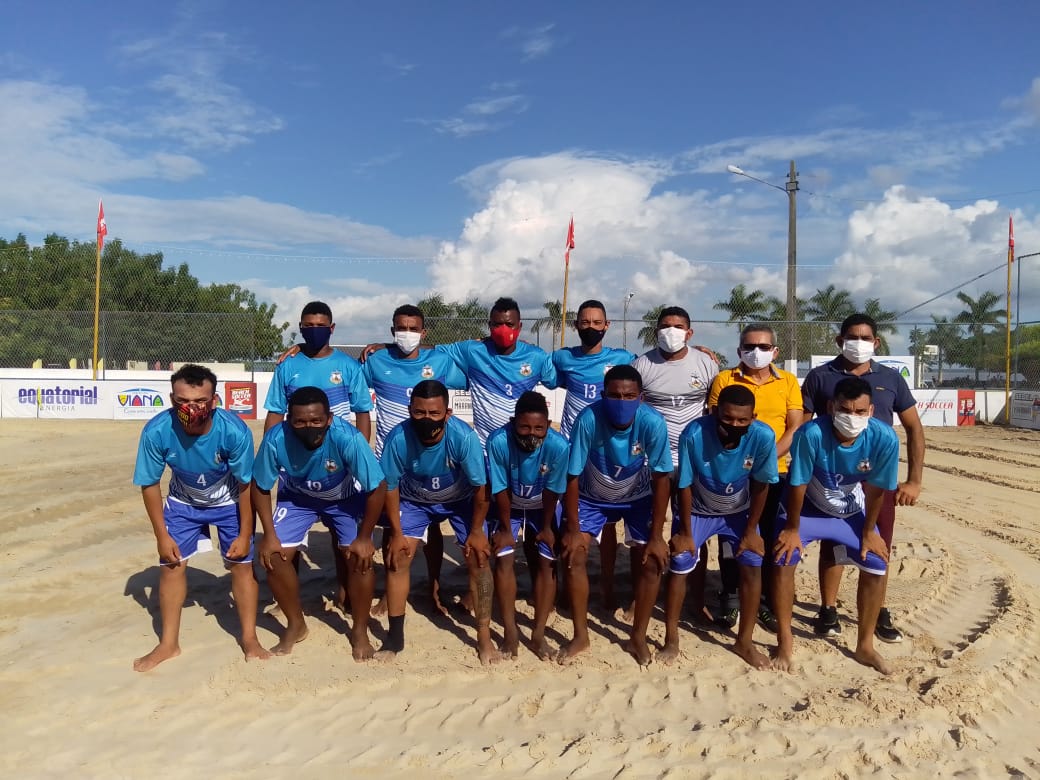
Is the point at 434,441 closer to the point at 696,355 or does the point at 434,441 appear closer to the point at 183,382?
the point at 183,382

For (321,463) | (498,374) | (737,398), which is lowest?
(321,463)

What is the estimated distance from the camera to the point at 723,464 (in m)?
4.24

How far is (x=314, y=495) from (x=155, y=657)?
1305 mm

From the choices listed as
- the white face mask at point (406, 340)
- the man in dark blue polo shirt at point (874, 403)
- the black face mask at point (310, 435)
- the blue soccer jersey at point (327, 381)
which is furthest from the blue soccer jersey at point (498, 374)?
the man in dark blue polo shirt at point (874, 403)

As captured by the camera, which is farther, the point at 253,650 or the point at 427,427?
the point at 253,650

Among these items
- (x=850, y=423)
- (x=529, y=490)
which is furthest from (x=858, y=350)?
(x=529, y=490)

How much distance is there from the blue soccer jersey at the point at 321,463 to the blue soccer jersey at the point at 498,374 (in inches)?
45.5

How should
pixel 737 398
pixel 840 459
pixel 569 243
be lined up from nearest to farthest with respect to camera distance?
pixel 737 398 < pixel 840 459 < pixel 569 243

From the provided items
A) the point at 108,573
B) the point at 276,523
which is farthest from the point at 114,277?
the point at 276,523

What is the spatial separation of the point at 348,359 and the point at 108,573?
291 centimetres

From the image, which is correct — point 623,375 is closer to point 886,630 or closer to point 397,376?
point 397,376

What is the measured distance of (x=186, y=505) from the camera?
14.4 ft

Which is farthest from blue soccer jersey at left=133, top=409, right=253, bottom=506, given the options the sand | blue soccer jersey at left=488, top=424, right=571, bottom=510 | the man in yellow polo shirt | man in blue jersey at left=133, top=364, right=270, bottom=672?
the man in yellow polo shirt

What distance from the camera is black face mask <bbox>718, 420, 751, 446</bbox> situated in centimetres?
407
